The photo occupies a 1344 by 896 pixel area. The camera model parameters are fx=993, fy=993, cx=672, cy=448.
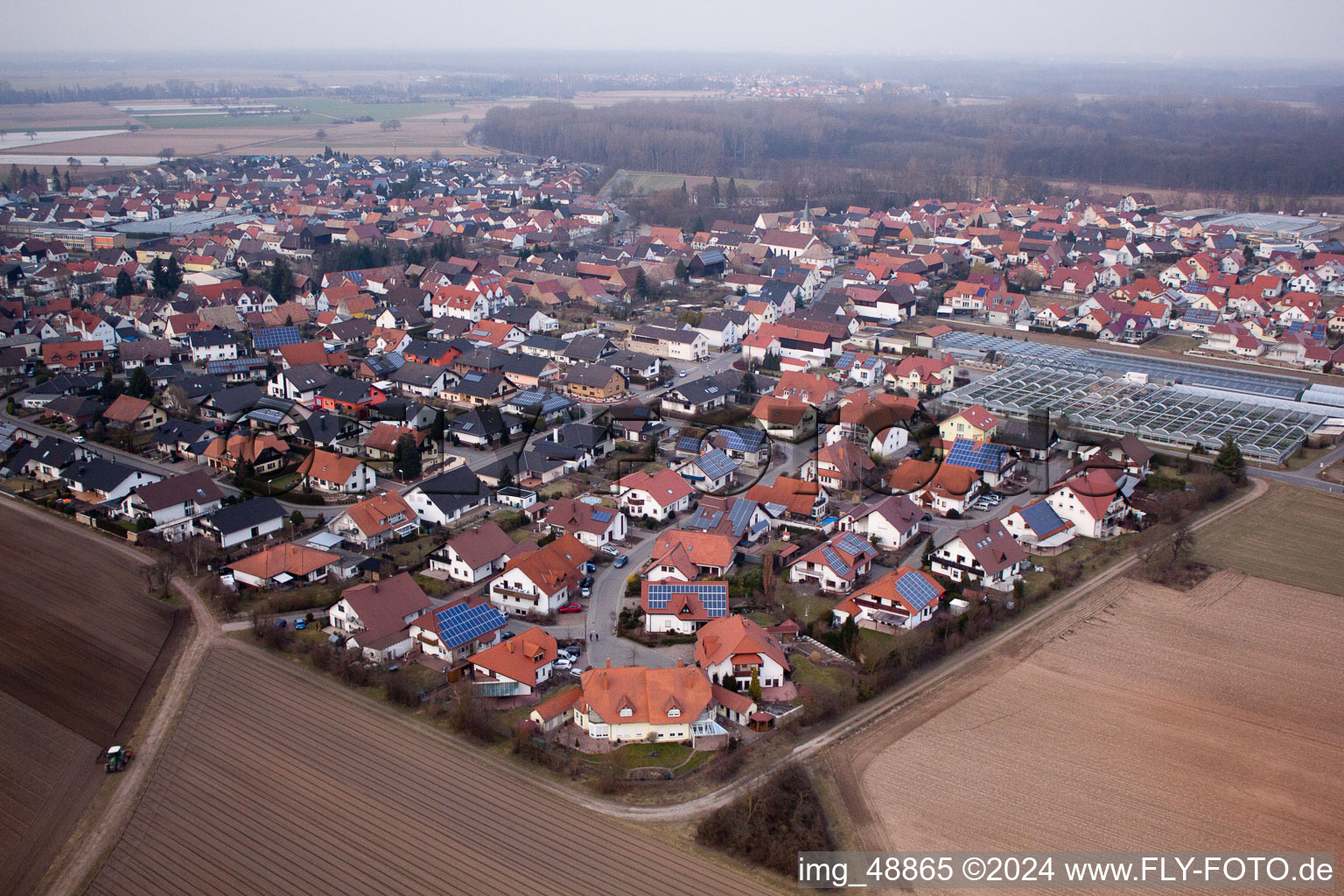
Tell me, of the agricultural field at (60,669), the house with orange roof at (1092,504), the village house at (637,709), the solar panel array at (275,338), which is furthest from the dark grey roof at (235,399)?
the house with orange roof at (1092,504)

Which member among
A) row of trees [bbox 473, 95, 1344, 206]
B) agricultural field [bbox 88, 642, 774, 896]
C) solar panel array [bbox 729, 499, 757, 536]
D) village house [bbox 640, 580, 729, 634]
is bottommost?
agricultural field [bbox 88, 642, 774, 896]

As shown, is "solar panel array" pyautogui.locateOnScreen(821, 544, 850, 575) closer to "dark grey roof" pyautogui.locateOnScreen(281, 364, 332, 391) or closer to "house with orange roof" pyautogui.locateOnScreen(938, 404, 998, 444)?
"house with orange roof" pyautogui.locateOnScreen(938, 404, 998, 444)

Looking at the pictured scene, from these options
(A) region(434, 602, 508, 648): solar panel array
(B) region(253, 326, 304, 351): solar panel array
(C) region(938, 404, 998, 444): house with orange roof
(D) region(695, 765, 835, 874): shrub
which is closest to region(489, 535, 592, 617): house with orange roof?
(A) region(434, 602, 508, 648): solar panel array

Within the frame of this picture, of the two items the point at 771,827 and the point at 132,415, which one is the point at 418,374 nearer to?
the point at 132,415

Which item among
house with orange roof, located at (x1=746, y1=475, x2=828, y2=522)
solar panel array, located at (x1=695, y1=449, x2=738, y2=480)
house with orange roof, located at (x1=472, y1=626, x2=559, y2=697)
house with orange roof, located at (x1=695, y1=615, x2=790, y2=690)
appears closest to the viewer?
house with orange roof, located at (x1=472, y1=626, x2=559, y2=697)

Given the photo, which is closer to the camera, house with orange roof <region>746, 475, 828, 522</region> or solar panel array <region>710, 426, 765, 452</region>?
house with orange roof <region>746, 475, 828, 522</region>

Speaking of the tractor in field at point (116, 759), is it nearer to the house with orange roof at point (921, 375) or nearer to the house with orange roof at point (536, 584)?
the house with orange roof at point (536, 584)

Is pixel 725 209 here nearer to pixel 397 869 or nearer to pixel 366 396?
pixel 366 396
